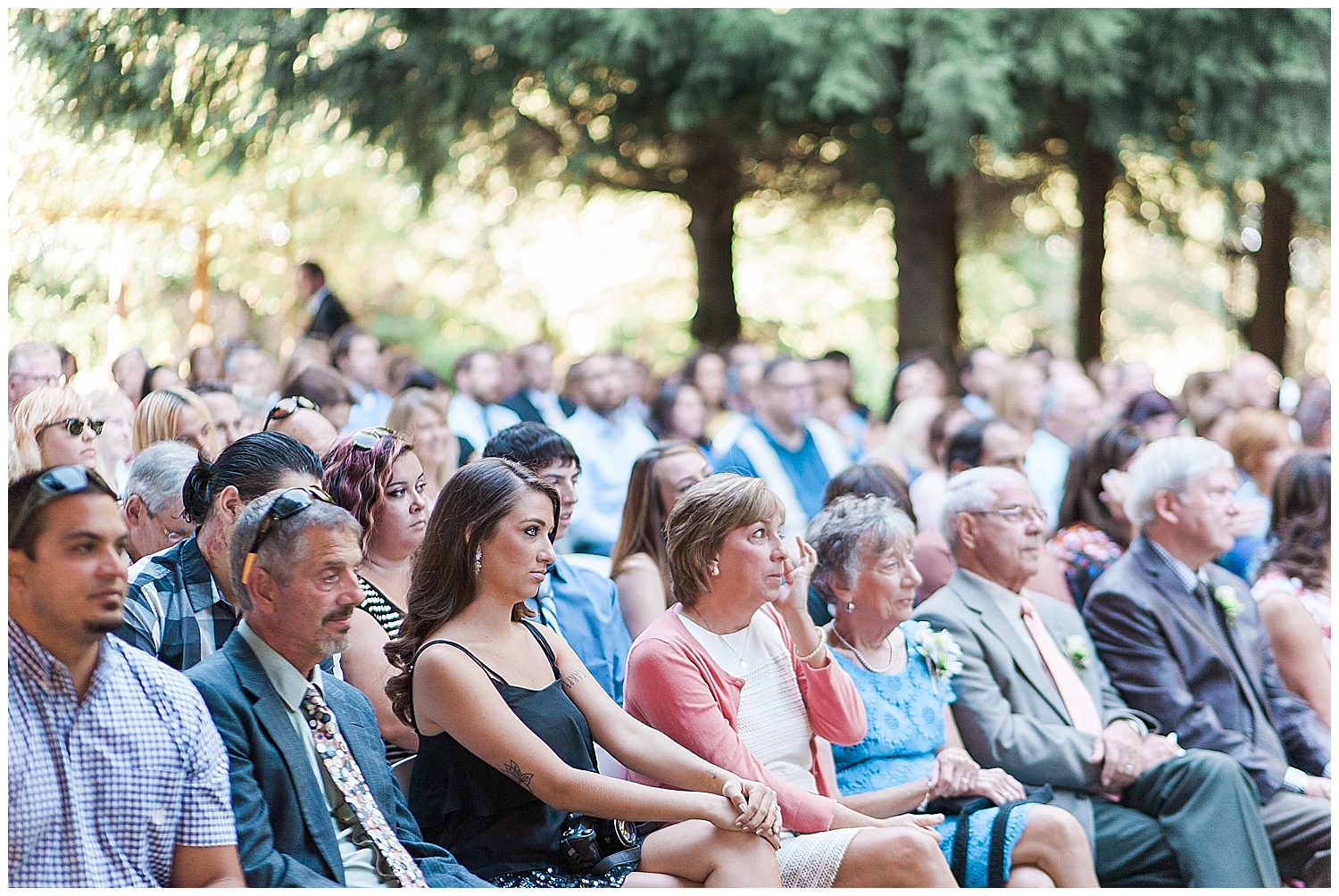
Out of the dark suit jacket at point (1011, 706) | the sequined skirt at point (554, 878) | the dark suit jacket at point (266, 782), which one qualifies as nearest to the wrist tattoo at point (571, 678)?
the sequined skirt at point (554, 878)

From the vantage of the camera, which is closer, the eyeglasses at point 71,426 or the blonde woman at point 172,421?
the eyeglasses at point 71,426

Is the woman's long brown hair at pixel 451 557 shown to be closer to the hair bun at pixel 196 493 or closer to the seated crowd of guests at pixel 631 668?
the seated crowd of guests at pixel 631 668

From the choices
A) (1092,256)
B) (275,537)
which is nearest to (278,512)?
(275,537)

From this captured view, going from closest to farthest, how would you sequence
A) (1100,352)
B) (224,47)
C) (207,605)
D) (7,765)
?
(7,765) < (207,605) < (224,47) < (1100,352)

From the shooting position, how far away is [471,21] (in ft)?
31.1

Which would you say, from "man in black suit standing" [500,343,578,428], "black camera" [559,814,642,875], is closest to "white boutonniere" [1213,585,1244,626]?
"black camera" [559,814,642,875]

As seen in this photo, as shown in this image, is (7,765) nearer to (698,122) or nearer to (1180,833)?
(1180,833)

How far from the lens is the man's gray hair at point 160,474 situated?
11.5 ft

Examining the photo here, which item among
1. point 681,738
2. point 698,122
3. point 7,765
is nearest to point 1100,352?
point 698,122

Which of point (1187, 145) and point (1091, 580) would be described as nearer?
point (1091, 580)

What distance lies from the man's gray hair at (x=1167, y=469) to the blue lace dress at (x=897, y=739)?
1.21 meters

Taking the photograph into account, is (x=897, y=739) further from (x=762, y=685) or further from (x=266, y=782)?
(x=266, y=782)

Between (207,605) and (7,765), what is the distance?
2.67 ft

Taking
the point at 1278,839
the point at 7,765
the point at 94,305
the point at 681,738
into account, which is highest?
the point at 94,305
